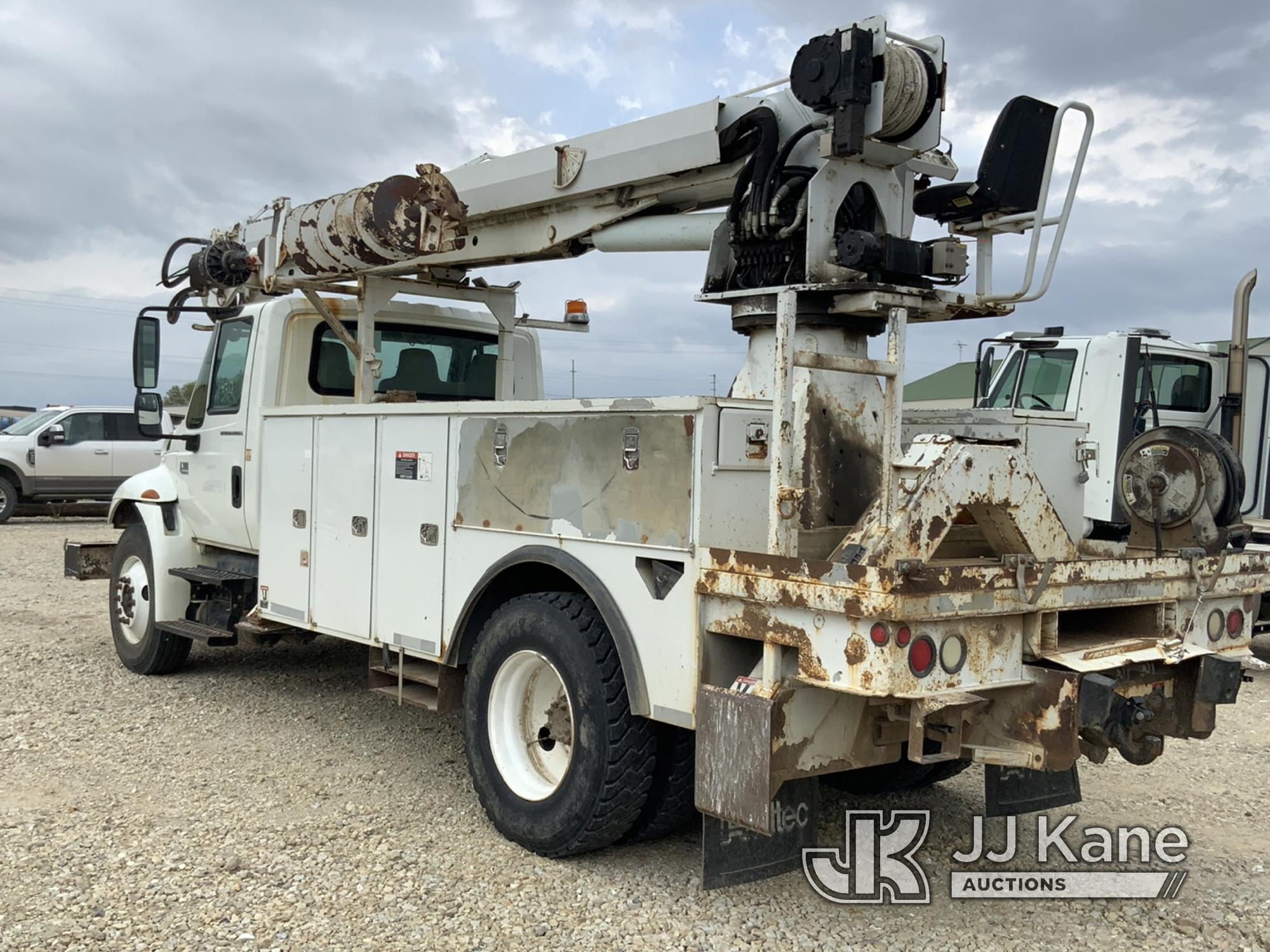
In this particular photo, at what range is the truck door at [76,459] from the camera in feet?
60.8

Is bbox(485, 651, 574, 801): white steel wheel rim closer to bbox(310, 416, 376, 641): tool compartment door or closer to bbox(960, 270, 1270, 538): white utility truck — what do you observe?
bbox(310, 416, 376, 641): tool compartment door

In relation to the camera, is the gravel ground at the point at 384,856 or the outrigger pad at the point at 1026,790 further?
the outrigger pad at the point at 1026,790

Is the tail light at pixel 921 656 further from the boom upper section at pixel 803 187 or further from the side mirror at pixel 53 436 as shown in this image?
the side mirror at pixel 53 436

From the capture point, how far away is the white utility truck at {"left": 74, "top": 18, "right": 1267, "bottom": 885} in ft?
12.0

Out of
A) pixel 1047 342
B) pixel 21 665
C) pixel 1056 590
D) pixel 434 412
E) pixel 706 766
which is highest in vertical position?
pixel 1047 342

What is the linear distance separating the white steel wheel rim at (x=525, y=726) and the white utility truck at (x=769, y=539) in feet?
0.04

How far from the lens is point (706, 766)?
12.3ft

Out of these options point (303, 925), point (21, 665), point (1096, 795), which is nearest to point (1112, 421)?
point (1096, 795)

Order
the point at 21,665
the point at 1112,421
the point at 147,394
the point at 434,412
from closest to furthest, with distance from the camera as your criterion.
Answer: the point at 434,412 → the point at 147,394 → the point at 21,665 → the point at 1112,421

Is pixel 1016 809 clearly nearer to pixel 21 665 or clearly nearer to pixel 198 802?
pixel 198 802

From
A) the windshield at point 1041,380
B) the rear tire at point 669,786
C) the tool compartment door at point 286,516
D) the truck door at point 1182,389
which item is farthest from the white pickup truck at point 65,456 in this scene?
the rear tire at point 669,786

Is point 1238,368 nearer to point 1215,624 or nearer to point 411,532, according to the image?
point 1215,624

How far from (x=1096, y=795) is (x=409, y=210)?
14.8 ft

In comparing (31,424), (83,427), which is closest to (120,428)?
(83,427)
